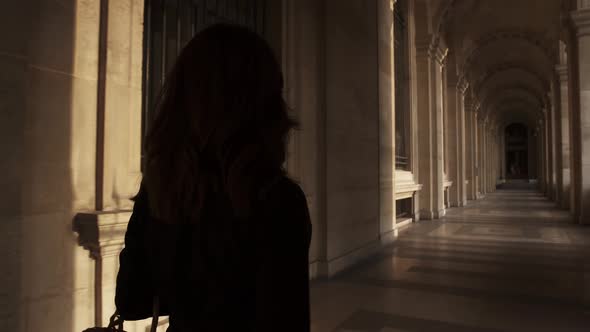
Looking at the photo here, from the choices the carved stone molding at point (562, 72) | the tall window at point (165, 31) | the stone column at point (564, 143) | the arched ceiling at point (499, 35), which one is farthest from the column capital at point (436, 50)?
the tall window at point (165, 31)

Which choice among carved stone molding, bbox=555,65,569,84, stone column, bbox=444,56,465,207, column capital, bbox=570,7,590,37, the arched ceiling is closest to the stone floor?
column capital, bbox=570,7,590,37

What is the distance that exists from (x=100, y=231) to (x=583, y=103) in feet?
38.8

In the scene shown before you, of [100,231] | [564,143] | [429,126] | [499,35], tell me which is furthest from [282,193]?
[499,35]

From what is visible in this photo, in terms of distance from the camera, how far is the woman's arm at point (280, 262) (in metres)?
0.92

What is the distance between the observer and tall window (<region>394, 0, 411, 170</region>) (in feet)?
34.7

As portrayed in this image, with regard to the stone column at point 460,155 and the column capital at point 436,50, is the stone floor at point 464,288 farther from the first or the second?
the stone column at point 460,155

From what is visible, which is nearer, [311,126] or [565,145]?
[311,126]

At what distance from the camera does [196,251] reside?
100 centimetres

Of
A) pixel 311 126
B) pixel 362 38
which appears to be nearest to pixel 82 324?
pixel 311 126

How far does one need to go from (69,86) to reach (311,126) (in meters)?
3.27

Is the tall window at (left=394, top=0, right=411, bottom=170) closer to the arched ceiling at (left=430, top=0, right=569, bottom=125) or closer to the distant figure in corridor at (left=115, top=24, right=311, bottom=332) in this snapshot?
the arched ceiling at (left=430, top=0, right=569, bottom=125)

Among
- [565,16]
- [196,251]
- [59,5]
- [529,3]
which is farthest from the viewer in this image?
[529,3]

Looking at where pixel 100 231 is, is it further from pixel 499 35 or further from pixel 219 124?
pixel 499 35

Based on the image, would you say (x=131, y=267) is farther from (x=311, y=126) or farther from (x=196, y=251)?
(x=311, y=126)
